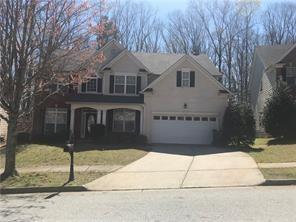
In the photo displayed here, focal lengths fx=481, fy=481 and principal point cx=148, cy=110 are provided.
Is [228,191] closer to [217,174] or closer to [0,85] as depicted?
[217,174]

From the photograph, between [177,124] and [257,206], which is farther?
[177,124]

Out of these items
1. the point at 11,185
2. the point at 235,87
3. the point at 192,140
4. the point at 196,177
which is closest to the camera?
the point at 11,185

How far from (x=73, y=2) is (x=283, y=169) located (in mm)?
9678

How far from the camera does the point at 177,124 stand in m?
33.8

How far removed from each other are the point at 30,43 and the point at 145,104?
17725 mm

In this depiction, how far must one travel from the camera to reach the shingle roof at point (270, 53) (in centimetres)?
4107

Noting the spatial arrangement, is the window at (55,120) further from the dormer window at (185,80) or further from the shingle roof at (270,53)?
the shingle roof at (270,53)

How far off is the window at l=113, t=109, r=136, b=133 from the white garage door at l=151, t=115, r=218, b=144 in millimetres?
1950

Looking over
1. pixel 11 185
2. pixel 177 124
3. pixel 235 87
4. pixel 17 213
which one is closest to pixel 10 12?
pixel 11 185

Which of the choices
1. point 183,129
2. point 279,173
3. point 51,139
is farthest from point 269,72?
point 279,173

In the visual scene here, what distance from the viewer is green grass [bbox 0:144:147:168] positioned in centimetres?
2206

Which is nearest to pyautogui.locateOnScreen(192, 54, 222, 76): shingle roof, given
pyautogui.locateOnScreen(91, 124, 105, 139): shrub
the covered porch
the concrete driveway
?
the covered porch

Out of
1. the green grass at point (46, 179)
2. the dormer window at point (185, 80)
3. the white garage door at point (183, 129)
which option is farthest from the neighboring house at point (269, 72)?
the green grass at point (46, 179)

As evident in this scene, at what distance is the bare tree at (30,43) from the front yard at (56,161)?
1337 millimetres
